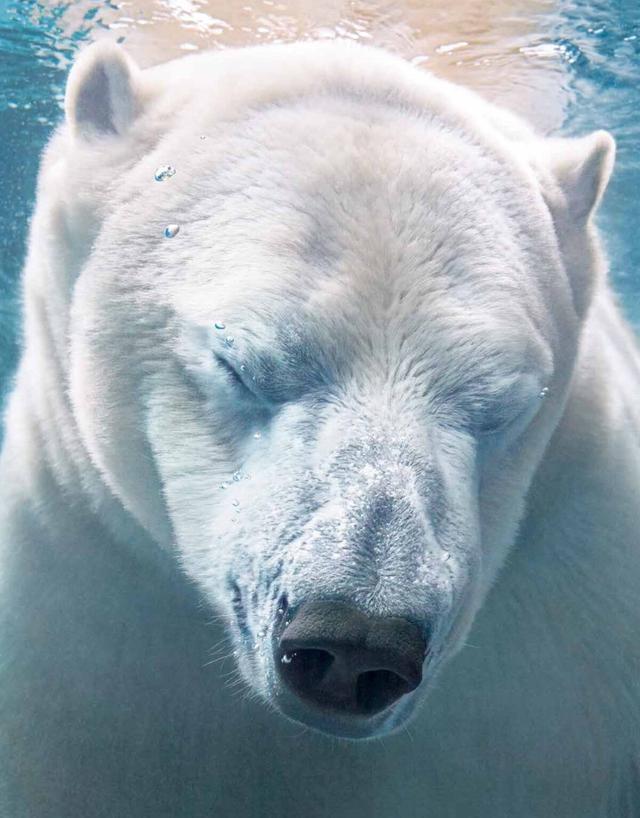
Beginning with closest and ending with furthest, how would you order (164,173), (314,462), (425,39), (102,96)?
1. (314,462)
2. (164,173)
3. (102,96)
4. (425,39)

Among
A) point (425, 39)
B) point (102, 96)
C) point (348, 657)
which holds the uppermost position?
point (102, 96)

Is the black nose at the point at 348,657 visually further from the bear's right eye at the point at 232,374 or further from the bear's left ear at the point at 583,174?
the bear's left ear at the point at 583,174

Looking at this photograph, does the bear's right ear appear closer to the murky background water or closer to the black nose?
the black nose

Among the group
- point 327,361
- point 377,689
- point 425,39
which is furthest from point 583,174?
point 425,39

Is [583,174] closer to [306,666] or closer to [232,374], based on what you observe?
[232,374]

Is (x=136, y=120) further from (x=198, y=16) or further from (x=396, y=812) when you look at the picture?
(x=198, y=16)

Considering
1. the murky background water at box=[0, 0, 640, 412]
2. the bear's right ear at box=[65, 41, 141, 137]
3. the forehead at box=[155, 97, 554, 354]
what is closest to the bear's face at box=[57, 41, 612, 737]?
the forehead at box=[155, 97, 554, 354]
